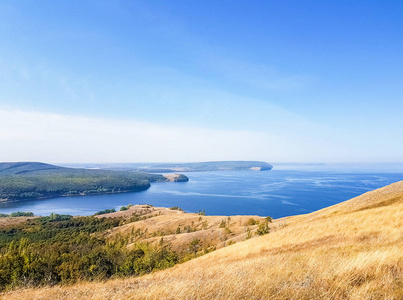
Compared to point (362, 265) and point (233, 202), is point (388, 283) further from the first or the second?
point (233, 202)

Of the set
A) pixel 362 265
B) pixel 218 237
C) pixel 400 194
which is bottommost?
pixel 218 237

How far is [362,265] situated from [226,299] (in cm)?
527

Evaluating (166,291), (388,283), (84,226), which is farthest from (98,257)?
(84,226)

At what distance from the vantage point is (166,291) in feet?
19.7

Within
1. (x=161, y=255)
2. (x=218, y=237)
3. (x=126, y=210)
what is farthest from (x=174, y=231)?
(x=126, y=210)

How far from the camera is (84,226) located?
129500mm

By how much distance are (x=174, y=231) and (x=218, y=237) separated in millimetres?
39190

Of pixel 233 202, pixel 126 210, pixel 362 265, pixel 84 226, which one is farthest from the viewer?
pixel 233 202

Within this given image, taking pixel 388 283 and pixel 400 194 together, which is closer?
pixel 388 283

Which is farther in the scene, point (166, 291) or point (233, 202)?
point (233, 202)

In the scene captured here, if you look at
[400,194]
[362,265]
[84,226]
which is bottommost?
[84,226]

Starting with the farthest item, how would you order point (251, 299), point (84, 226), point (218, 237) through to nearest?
point (84, 226) < point (218, 237) < point (251, 299)

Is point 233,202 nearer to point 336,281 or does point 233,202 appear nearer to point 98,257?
point 98,257

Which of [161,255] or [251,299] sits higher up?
[251,299]
